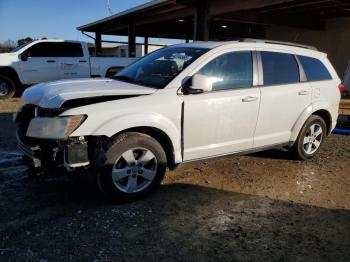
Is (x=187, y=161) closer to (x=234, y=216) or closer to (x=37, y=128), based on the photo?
(x=234, y=216)

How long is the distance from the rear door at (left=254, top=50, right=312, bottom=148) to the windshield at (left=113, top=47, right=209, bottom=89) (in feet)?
3.36

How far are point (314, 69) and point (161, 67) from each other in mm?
2488

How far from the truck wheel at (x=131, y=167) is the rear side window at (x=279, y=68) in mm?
1899

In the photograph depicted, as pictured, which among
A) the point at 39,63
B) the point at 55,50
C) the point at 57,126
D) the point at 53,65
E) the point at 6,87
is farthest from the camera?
the point at 55,50

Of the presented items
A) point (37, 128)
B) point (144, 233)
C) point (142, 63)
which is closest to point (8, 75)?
point (142, 63)

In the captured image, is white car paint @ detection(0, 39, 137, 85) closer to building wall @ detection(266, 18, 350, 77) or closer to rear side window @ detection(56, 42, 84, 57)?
rear side window @ detection(56, 42, 84, 57)

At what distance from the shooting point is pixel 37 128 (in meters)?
3.78

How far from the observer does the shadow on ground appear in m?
3.25

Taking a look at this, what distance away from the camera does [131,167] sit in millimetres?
4086

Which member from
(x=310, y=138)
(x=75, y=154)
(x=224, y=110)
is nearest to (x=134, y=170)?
(x=75, y=154)

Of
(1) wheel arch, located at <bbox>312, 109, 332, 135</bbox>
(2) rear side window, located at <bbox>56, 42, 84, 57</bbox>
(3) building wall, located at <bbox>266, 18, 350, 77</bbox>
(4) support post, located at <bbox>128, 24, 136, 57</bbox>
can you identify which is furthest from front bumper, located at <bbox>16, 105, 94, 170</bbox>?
(4) support post, located at <bbox>128, 24, 136, 57</bbox>

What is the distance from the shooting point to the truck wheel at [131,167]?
3.91 metres

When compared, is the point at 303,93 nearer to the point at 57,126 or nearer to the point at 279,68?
the point at 279,68

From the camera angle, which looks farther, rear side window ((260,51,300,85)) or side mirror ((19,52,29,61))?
side mirror ((19,52,29,61))
